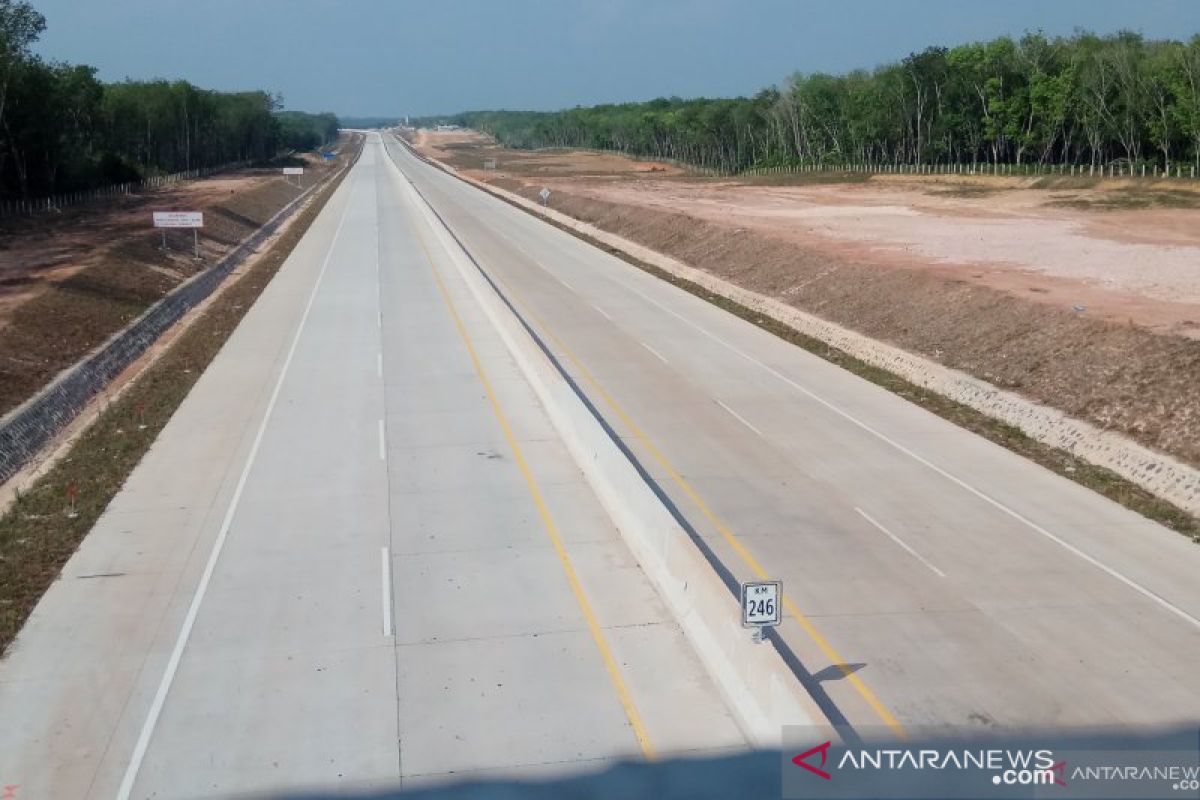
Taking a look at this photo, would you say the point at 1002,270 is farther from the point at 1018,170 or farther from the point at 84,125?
the point at 84,125

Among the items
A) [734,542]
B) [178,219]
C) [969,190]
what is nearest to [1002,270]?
[734,542]

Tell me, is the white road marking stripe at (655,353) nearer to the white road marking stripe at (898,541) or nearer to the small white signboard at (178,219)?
the white road marking stripe at (898,541)

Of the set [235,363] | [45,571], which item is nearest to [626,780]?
[45,571]

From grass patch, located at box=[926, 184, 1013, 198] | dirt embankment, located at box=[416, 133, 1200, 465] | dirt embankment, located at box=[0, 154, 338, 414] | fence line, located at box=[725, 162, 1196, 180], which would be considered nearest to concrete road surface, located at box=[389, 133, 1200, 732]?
dirt embankment, located at box=[416, 133, 1200, 465]

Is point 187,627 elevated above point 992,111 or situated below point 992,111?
below

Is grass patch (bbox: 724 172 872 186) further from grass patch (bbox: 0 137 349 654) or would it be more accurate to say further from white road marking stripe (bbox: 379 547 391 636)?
white road marking stripe (bbox: 379 547 391 636)

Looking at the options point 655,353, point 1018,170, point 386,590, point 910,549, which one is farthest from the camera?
point 1018,170
